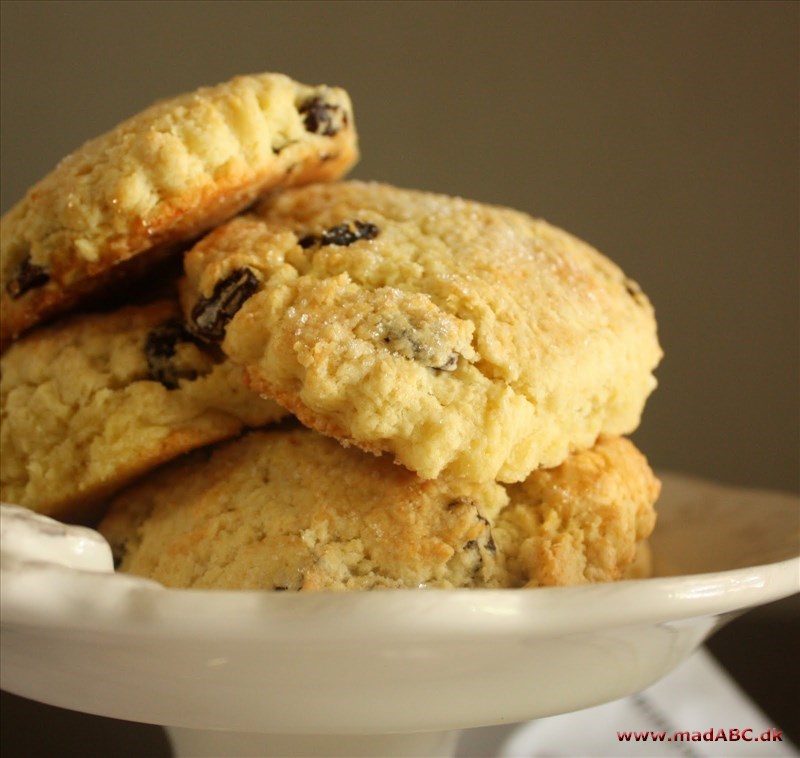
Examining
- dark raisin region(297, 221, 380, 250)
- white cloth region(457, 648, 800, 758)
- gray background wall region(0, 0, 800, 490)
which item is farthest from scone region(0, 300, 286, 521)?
gray background wall region(0, 0, 800, 490)

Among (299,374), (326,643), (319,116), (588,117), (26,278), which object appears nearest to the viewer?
(326,643)

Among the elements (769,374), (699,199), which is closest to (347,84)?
(699,199)

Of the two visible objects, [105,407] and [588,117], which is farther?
[588,117]

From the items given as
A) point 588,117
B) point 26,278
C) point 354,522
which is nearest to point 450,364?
point 354,522

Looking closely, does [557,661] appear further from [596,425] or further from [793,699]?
[793,699]

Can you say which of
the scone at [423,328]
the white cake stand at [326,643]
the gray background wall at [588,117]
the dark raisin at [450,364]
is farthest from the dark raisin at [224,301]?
the gray background wall at [588,117]

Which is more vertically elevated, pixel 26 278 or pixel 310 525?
pixel 26 278

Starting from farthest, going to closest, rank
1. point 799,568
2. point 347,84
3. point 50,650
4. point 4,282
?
1. point 347,84
2. point 4,282
3. point 799,568
4. point 50,650

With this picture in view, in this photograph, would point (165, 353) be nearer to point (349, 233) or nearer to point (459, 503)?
point (349, 233)
